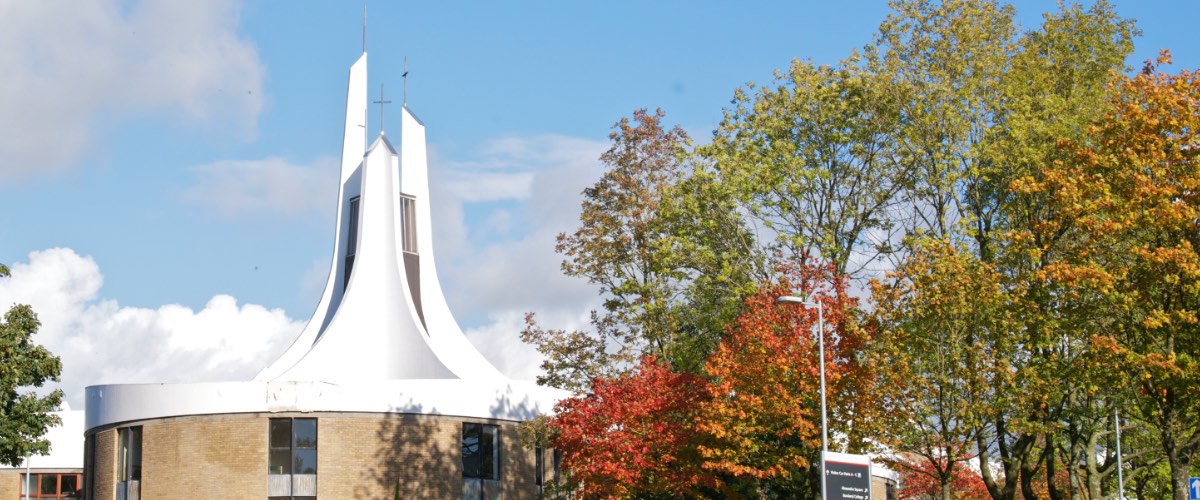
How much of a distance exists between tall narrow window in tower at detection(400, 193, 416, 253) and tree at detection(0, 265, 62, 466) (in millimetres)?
20885

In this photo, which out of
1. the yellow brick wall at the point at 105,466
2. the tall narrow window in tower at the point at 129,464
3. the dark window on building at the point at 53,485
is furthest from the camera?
the dark window on building at the point at 53,485

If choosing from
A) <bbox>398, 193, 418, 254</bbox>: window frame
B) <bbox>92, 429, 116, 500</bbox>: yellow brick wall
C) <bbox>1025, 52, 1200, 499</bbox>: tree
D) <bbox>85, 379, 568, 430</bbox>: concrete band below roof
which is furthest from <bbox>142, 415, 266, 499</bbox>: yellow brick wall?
<bbox>1025, 52, 1200, 499</bbox>: tree

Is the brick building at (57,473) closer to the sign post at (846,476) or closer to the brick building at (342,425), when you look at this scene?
the brick building at (342,425)

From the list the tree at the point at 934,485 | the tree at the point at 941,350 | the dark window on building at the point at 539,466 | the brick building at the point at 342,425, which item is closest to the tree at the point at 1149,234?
the tree at the point at 941,350

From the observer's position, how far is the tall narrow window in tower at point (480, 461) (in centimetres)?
4572

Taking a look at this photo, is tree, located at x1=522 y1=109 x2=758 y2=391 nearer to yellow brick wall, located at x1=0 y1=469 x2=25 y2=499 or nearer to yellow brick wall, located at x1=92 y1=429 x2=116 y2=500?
yellow brick wall, located at x1=92 y1=429 x2=116 y2=500

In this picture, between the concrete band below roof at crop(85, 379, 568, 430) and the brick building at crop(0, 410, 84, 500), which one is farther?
the brick building at crop(0, 410, 84, 500)

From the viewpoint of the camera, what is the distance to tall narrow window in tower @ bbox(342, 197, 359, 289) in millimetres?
55469

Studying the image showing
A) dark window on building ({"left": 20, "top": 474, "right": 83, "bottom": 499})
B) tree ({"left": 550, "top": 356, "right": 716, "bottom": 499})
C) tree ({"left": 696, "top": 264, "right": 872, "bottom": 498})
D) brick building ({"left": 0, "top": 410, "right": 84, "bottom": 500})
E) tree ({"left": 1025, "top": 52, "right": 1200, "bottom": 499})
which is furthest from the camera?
dark window on building ({"left": 20, "top": 474, "right": 83, "bottom": 499})

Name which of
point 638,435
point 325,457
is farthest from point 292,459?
point 638,435

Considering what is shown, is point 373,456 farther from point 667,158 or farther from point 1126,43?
point 1126,43

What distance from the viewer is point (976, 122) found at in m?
36.6

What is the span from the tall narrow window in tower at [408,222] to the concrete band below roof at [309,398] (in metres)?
10.1

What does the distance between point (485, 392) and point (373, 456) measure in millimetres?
4582
